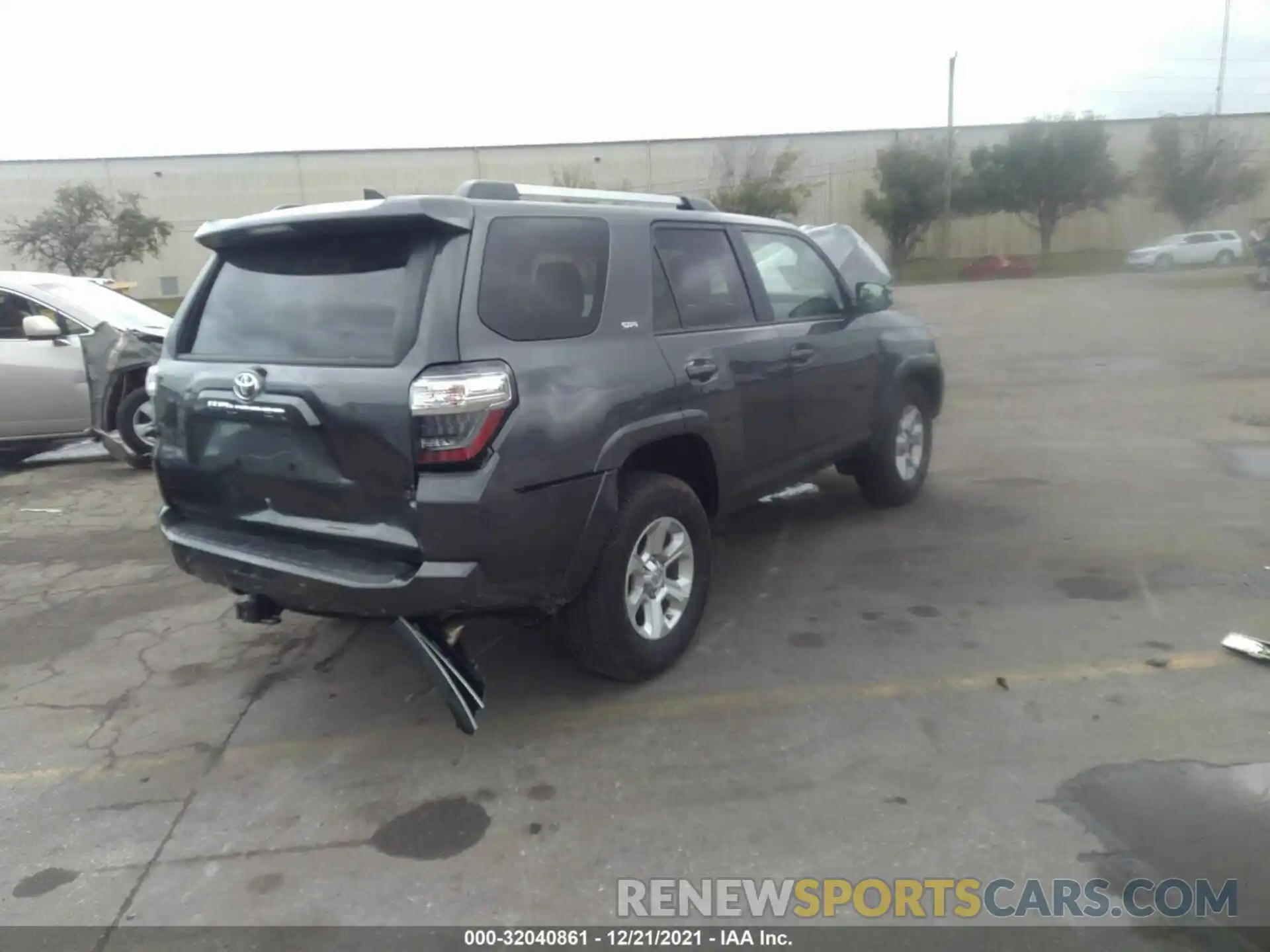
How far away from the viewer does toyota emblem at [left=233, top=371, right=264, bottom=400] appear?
3.46 m

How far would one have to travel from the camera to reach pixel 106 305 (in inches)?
352

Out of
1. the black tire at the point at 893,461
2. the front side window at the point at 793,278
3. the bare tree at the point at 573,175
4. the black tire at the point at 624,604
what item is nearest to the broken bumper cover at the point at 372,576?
the black tire at the point at 624,604

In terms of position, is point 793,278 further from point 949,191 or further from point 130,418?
point 949,191

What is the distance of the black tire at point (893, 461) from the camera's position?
20.1 feet

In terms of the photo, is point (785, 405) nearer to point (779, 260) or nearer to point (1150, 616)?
point (779, 260)

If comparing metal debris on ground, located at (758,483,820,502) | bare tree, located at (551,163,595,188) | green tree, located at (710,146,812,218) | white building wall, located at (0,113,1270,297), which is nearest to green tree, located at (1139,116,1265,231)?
white building wall, located at (0,113,1270,297)

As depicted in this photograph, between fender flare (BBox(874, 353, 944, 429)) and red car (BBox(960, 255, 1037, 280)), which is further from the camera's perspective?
red car (BBox(960, 255, 1037, 280))

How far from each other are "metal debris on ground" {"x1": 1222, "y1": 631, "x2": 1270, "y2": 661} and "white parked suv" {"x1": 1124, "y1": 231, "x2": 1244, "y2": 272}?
1612 inches

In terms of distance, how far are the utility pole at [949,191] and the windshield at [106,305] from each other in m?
42.4

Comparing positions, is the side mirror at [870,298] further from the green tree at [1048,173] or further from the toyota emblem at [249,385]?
the green tree at [1048,173]

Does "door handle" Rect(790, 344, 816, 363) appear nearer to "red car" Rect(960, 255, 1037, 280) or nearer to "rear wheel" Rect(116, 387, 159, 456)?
"rear wheel" Rect(116, 387, 159, 456)

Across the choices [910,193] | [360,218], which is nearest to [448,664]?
[360,218]

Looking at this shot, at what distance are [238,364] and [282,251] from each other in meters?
0.45

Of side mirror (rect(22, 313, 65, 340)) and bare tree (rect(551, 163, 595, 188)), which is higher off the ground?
bare tree (rect(551, 163, 595, 188))
